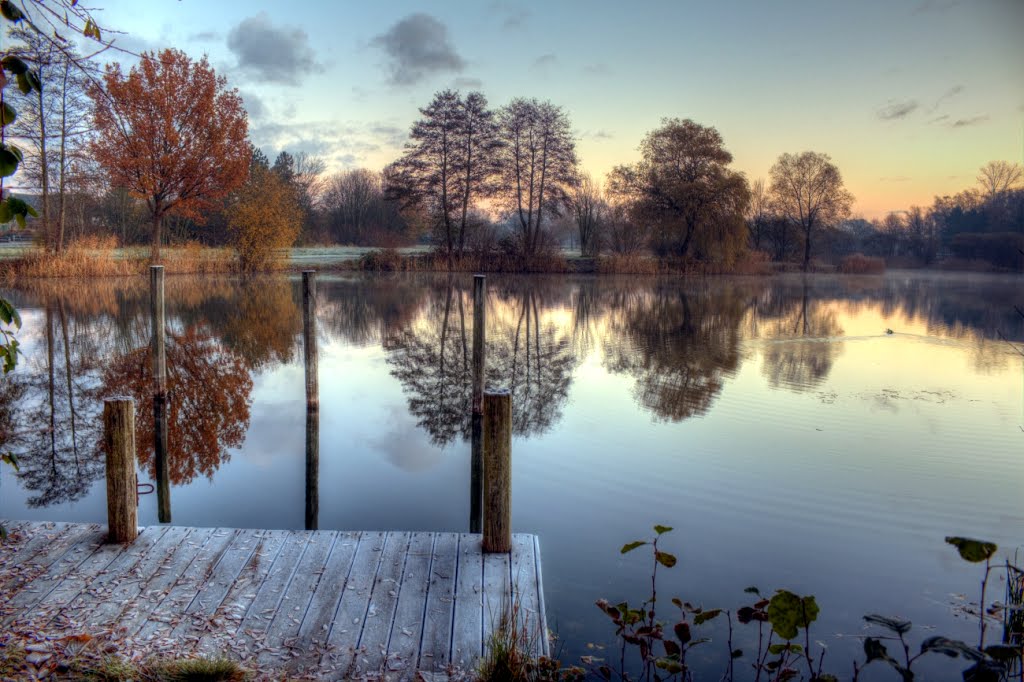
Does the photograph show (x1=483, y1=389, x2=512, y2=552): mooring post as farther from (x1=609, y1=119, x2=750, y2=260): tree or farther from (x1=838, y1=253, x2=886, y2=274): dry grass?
(x1=838, y1=253, x2=886, y2=274): dry grass

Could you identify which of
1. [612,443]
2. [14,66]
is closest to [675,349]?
[612,443]

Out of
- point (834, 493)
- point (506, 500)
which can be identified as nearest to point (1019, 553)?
point (834, 493)

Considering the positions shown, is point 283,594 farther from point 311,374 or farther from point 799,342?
point 799,342

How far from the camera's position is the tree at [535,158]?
1694 inches

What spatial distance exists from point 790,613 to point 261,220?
3670 centimetres

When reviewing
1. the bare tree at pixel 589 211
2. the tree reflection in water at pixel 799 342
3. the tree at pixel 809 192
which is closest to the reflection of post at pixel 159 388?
the tree reflection in water at pixel 799 342

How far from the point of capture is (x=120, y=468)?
4.59 metres

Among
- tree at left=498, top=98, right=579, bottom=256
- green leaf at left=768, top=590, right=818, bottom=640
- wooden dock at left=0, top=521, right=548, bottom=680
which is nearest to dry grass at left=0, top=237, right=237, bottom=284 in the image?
tree at left=498, top=98, right=579, bottom=256

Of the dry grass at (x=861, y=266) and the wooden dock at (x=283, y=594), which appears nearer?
the wooden dock at (x=283, y=594)

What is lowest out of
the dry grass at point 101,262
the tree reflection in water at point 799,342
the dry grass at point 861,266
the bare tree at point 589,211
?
the tree reflection in water at point 799,342

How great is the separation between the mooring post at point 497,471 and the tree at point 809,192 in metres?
54.7

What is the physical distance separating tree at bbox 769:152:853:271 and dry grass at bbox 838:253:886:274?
12.5ft

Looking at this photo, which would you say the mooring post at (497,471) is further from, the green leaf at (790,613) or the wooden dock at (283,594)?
the green leaf at (790,613)

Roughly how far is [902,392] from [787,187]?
45600 millimetres
